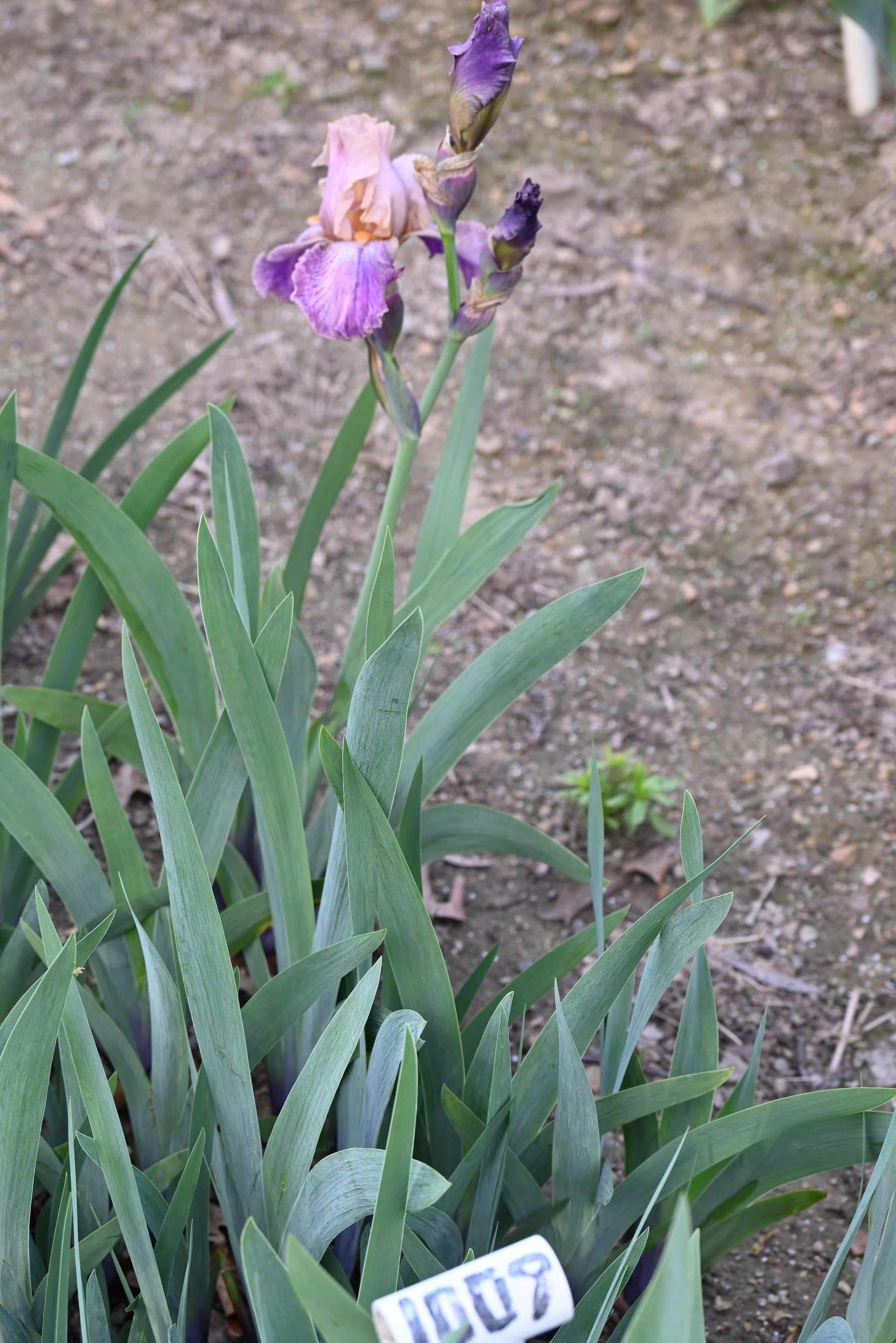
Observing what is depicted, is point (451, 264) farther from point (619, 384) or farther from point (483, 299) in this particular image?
point (619, 384)

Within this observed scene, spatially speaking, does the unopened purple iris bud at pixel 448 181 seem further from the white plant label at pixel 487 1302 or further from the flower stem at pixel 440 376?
the white plant label at pixel 487 1302

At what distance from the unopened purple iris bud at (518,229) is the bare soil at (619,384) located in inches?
35.7

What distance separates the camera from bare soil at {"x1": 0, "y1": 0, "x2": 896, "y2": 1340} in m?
1.58

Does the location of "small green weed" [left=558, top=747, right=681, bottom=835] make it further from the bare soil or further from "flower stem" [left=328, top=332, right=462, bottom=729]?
"flower stem" [left=328, top=332, right=462, bottom=729]

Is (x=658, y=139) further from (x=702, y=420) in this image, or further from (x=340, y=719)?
(x=340, y=719)

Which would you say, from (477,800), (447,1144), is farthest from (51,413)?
(447,1144)

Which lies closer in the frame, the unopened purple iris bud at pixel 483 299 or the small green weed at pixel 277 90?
the unopened purple iris bud at pixel 483 299

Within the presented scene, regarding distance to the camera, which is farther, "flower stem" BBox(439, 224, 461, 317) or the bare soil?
the bare soil

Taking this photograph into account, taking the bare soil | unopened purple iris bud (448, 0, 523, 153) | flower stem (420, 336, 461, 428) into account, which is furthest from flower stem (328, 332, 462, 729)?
the bare soil

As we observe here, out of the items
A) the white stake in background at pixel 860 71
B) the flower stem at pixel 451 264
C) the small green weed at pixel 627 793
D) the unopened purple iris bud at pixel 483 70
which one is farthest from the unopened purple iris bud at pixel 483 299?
the white stake in background at pixel 860 71

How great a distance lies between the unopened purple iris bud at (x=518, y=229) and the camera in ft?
3.00

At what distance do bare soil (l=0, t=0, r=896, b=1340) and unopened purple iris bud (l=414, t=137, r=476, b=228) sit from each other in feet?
2.97

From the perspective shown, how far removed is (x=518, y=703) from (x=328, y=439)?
28.0 inches

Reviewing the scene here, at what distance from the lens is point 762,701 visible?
181 centimetres
